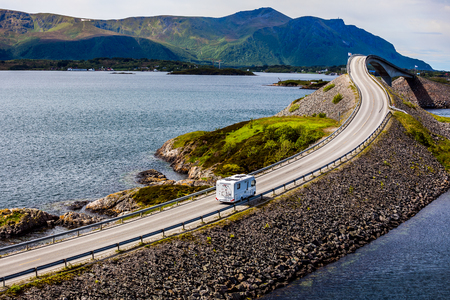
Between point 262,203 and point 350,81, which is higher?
point 350,81

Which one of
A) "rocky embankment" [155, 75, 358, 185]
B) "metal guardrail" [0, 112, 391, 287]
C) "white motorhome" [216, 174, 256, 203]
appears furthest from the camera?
"rocky embankment" [155, 75, 358, 185]

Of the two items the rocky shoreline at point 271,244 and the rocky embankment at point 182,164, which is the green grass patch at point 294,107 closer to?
the rocky embankment at point 182,164

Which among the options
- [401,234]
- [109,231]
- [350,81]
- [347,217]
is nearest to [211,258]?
[109,231]

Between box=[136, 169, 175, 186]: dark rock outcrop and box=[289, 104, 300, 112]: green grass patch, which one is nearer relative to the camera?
box=[136, 169, 175, 186]: dark rock outcrop

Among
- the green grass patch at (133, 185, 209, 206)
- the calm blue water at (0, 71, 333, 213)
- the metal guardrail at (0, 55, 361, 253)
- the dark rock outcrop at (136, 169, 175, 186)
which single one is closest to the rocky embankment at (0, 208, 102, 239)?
the metal guardrail at (0, 55, 361, 253)

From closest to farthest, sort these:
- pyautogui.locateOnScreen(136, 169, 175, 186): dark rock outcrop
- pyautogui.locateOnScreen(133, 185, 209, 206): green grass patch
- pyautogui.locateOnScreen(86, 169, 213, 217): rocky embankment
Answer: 1. pyautogui.locateOnScreen(133, 185, 209, 206): green grass patch
2. pyautogui.locateOnScreen(86, 169, 213, 217): rocky embankment
3. pyautogui.locateOnScreen(136, 169, 175, 186): dark rock outcrop

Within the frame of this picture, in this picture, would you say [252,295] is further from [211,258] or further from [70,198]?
[70,198]

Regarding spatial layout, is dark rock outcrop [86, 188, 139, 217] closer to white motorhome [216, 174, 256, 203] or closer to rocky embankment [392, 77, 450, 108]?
white motorhome [216, 174, 256, 203]
